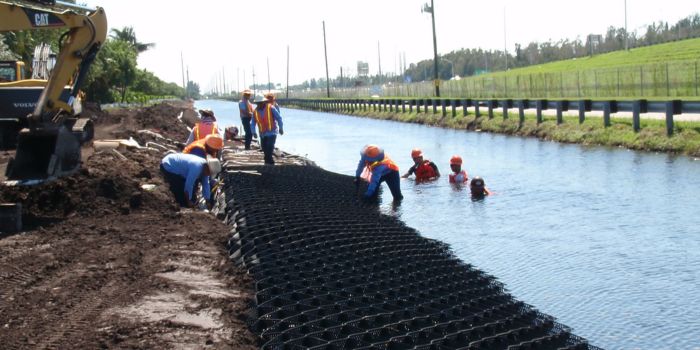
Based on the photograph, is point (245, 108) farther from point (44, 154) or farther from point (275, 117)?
point (44, 154)

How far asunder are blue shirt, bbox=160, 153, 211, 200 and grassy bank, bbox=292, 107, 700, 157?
14362 millimetres

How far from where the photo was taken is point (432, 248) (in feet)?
40.1

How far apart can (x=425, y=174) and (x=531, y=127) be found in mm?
14701

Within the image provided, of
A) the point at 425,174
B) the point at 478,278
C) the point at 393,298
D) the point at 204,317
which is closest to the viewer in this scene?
the point at 204,317

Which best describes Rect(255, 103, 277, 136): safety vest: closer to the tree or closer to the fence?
the fence

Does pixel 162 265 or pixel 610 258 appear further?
pixel 610 258

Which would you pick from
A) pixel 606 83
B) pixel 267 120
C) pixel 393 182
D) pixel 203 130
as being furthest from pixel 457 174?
pixel 606 83

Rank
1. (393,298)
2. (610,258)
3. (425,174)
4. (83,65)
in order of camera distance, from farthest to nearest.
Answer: (425,174), (83,65), (610,258), (393,298)

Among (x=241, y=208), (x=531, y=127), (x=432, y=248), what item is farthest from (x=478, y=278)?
(x=531, y=127)

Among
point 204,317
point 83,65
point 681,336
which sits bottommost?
point 681,336

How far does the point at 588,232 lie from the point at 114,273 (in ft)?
25.5

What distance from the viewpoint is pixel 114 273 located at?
914 centimetres

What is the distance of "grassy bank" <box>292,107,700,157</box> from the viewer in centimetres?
2434

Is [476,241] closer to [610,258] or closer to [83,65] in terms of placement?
[610,258]
